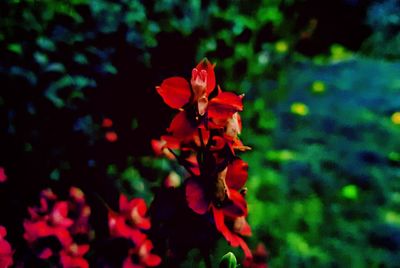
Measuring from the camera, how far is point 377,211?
2469mm

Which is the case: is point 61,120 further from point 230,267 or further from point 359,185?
point 359,185

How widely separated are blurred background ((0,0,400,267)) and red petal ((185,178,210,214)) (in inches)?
25.3

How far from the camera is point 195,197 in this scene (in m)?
1.02

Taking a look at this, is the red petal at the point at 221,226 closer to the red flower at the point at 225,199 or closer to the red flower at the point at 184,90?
the red flower at the point at 225,199

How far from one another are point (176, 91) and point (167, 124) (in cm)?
111

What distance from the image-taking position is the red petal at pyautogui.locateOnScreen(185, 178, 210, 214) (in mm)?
1018

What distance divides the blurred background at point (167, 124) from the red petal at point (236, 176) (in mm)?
574

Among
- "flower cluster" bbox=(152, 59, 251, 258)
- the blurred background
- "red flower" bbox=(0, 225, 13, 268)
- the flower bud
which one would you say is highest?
"flower cluster" bbox=(152, 59, 251, 258)

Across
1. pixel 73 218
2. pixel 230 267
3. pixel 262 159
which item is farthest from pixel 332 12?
pixel 230 267

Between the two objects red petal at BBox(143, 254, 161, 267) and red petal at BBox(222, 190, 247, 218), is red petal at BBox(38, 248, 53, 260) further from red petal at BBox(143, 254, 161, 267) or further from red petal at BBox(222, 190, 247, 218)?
red petal at BBox(222, 190, 247, 218)

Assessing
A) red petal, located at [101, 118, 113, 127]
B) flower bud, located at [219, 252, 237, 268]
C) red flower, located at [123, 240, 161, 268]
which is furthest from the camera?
red petal, located at [101, 118, 113, 127]

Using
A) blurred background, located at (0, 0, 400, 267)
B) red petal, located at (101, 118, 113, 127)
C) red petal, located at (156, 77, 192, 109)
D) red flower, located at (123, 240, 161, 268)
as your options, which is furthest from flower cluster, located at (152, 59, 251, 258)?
red petal, located at (101, 118, 113, 127)

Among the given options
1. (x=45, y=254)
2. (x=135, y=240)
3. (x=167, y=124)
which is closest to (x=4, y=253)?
(x=45, y=254)

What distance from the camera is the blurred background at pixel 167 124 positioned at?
74.1 inches
